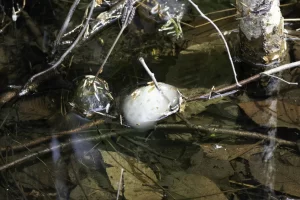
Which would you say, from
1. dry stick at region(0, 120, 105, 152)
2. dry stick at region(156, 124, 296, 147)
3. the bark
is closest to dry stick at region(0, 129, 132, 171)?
dry stick at region(0, 120, 105, 152)

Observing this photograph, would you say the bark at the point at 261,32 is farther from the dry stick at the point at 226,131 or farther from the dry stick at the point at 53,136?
the dry stick at the point at 53,136

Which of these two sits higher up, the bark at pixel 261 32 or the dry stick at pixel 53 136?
Answer: the bark at pixel 261 32

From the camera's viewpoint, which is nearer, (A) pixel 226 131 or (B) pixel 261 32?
(A) pixel 226 131

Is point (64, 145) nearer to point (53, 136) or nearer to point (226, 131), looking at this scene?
point (53, 136)

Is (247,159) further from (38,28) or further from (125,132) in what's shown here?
(38,28)

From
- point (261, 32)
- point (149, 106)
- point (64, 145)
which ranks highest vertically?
point (261, 32)

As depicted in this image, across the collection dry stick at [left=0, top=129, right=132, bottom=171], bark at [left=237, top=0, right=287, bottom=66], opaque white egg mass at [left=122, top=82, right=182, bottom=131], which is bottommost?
dry stick at [left=0, top=129, right=132, bottom=171]

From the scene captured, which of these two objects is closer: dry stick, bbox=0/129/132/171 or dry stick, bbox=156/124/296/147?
dry stick, bbox=156/124/296/147

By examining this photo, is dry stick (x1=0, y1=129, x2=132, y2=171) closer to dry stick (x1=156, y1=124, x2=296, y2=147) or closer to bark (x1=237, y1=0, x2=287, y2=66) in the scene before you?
dry stick (x1=156, y1=124, x2=296, y2=147)

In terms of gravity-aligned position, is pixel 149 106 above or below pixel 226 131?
above

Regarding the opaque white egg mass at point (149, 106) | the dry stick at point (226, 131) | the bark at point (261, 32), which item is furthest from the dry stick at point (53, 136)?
the bark at point (261, 32)

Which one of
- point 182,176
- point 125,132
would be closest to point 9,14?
point 125,132

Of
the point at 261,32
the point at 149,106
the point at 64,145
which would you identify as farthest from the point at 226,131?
the point at 64,145
